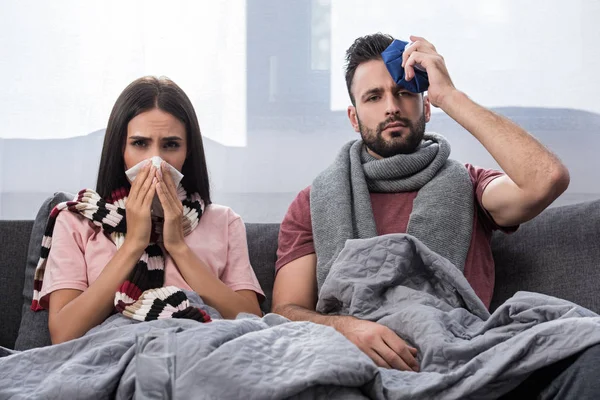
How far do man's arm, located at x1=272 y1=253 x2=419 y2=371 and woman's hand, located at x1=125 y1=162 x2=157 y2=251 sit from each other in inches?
14.8

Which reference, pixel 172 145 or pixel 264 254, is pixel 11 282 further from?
pixel 264 254

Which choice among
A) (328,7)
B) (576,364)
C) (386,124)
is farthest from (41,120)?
(576,364)

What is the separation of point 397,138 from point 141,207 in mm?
702

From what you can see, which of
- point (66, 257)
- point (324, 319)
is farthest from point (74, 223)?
point (324, 319)

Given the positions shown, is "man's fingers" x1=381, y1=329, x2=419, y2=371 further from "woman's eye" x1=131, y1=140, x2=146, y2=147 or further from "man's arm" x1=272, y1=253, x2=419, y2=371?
"woman's eye" x1=131, y1=140, x2=146, y2=147

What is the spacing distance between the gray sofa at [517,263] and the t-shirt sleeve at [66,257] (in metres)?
0.12

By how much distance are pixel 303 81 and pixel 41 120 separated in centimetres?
89

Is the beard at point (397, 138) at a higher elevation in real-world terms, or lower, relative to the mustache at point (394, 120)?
lower

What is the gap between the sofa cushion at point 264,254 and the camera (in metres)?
2.24

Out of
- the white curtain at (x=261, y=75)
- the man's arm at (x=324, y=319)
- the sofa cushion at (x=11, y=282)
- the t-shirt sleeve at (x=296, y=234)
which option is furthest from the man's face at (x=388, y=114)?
the sofa cushion at (x=11, y=282)

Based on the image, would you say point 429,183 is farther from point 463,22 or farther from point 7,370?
point 7,370

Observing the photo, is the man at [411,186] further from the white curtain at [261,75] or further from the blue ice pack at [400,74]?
the white curtain at [261,75]

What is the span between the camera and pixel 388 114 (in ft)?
7.07

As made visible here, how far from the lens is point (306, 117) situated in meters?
2.71
